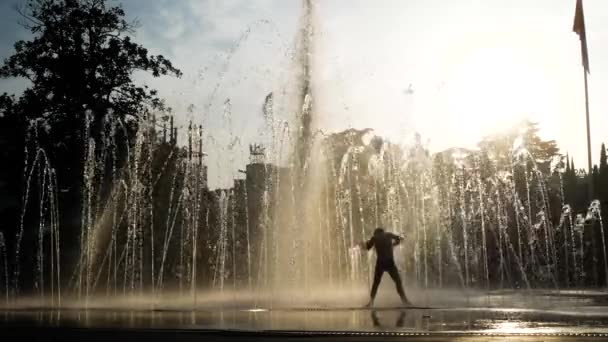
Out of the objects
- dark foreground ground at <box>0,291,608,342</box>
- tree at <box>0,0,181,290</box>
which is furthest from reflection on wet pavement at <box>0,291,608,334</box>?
tree at <box>0,0,181,290</box>

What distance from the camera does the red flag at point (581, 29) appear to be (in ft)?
106

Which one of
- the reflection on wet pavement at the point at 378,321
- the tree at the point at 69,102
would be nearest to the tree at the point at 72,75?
the tree at the point at 69,102

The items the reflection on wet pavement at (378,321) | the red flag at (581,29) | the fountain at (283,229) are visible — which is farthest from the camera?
the red flag at (581,29)

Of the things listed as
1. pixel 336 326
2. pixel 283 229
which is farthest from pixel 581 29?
pixel 336 326

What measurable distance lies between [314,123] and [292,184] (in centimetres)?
267

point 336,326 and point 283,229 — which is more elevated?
point 283,229

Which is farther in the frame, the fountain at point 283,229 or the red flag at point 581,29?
the red flag at point 581,29

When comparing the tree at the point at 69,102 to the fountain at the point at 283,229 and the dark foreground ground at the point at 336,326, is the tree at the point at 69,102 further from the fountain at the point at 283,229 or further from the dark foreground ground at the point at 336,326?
the dark foreground ground at the point at 336,326

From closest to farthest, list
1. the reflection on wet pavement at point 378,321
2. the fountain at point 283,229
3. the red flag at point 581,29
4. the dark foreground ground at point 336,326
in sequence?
the dark foreground ground at point 336,326 < the reflection on wet pavement at point 378,321 < the fountain at point 283,229 < the red flag at point 581,29

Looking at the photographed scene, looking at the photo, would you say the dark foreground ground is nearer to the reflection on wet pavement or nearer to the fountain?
the reflection on wet pavement

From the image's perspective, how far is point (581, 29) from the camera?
1294 inches

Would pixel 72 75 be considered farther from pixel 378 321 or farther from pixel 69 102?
pixel 378 321

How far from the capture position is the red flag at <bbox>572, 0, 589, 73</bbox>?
32281mm

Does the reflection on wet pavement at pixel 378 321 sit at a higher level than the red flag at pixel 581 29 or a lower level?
lower
